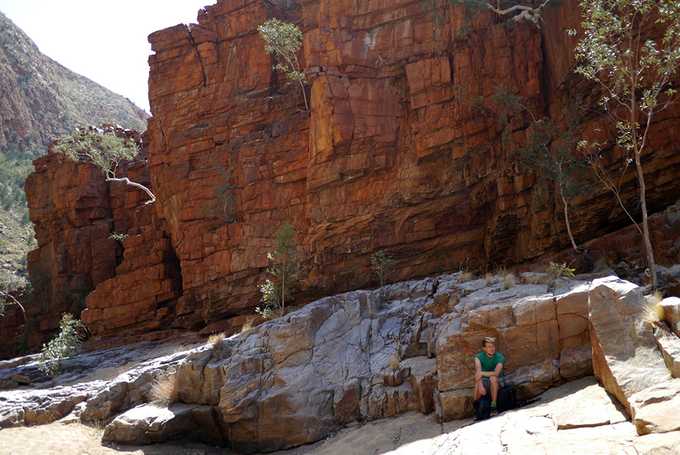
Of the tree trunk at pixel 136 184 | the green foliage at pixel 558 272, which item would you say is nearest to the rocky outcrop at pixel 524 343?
the green foliage at pixel 558 272

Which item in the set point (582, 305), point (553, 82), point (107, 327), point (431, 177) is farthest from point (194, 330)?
point (582, 305)

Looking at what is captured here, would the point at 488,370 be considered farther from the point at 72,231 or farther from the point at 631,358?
the point at 72,231

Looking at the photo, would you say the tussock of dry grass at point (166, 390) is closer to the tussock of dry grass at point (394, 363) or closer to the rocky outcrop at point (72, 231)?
the tussock of dry grass at point (394, 363)

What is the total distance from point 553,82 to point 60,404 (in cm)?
2183

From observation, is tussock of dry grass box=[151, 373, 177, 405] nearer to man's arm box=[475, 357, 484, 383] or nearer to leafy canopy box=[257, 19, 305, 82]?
man's arm box=[475, 357, 484, 383]

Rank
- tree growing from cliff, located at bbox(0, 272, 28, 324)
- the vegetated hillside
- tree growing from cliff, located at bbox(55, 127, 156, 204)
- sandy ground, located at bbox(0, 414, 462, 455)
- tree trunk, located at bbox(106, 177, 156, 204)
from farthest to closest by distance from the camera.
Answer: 1. the vegetated hillside
2. tree growing from cliff, located at bbox(0, 272, 28, 324)
3. tree growing from cliff, located at bbox(55, 127, 156, 204)
4. tree trunk, located at bbox(106, 177, 156, 204)
5. sandy ground, located at bbox(0, 414, 462, 455)

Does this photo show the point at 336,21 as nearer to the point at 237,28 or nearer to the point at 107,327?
Answer: the point at 237,28

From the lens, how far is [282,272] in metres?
23.8

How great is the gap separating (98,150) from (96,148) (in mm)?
322

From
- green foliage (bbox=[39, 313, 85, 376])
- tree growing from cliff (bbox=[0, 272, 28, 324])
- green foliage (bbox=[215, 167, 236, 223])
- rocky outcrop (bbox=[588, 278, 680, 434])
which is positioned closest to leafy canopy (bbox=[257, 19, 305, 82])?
green foliage (bbox=[215, 167, 236, 223])

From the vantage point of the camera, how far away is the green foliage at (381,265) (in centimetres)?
2398

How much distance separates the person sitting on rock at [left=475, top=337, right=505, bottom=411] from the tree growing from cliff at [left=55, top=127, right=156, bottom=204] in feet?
99.5

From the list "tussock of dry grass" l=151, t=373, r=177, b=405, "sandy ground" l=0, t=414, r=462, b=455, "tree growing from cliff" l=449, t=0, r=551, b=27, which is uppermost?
"tree growing from cliff" l=449, t=0, r=551, b=27

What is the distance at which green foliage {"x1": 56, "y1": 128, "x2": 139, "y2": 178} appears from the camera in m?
37.5
